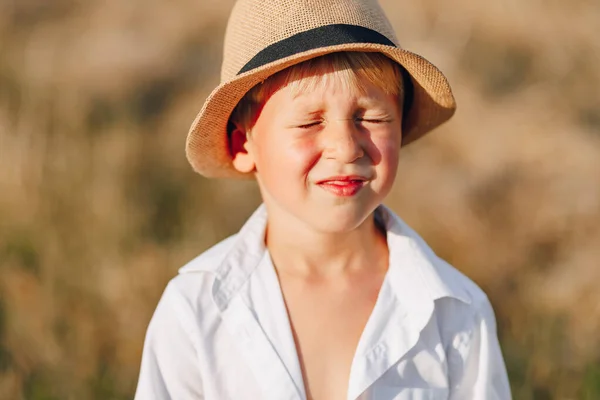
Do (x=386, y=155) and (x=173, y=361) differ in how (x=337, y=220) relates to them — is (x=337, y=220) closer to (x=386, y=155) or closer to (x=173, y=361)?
(x=386, y=155)

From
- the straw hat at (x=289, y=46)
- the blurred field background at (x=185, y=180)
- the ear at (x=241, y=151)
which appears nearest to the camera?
the straw hat at (x=289, y=46)

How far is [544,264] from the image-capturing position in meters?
4.18

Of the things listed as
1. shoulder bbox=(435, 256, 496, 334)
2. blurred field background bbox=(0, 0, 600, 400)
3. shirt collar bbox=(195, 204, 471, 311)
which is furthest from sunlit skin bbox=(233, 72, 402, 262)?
blurred field background bbox=(0, 0, 600, 400)

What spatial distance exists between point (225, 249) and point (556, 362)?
183 cm

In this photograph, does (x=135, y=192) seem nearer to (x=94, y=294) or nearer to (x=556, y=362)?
(x=94, y=294)

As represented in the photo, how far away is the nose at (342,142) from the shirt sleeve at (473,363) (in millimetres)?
659

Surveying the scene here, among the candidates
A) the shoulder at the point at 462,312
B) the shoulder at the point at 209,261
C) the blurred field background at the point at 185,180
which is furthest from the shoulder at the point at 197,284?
the blurred field background at the point at 185,180

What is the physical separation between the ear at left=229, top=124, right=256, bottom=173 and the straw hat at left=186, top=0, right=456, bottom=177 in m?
0.03

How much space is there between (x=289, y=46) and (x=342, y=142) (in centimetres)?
29

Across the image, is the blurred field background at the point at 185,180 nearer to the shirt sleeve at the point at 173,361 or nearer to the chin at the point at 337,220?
the shirt sleeve at the point at 173,361

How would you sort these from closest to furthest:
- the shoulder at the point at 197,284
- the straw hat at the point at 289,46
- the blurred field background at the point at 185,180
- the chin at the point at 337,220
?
1. the straw hat at the point at 289,46
2. the chin at the point at 337,220
3. the shoulder at the point at 197,284
4. the blurred field background at the point at 185,180

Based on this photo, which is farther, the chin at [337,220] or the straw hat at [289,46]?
the chin at [337,220]

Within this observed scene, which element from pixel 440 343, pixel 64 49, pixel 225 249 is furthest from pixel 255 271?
pixel 64 49

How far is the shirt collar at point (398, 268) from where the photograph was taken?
7.58 feet
